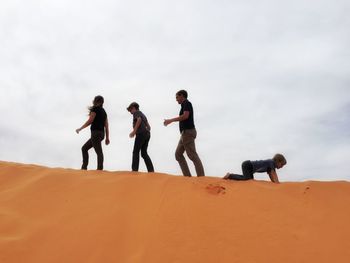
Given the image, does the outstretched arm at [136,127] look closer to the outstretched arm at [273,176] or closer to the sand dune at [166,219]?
the sand dune at [166,219]

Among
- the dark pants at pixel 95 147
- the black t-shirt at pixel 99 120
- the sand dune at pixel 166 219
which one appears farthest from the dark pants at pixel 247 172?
the black t-shirt at pixel 99 120

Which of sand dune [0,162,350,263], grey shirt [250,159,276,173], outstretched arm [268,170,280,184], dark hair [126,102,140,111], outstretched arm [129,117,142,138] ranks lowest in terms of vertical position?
sand dune [0,162,350,263]

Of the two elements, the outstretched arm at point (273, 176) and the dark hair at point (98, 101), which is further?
the dark hair at point (98, 101)

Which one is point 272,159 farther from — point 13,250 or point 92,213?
point 13,250

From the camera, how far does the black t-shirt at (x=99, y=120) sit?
7.03 m

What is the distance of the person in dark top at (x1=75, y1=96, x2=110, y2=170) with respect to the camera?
6961 millimetres

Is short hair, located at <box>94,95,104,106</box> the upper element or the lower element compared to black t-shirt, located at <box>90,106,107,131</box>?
upper

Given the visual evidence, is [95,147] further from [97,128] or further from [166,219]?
[166,219]

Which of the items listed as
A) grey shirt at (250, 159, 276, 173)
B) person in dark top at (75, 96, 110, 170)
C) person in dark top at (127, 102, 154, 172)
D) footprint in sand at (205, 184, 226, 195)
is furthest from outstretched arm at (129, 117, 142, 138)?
grey shirt at (250, 159, 276, 173)

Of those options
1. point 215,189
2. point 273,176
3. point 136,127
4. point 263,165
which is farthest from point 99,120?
point 273,176

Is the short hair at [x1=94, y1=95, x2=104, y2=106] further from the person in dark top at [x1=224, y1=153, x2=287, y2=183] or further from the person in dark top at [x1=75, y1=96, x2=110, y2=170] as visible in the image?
the person in dark top at [x1=224, y1=153, x2=287, y2=183]

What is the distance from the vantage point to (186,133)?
22.1 feet

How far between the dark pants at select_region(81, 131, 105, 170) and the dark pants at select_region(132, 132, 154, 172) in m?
0.58

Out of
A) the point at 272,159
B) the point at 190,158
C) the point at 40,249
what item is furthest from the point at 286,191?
the point at 40,249
